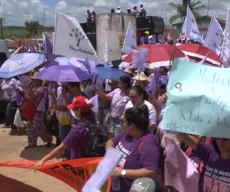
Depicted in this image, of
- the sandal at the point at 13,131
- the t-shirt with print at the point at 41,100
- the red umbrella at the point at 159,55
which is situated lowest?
the sandal at the point at 13,131

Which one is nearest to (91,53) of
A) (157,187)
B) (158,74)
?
(158,74)

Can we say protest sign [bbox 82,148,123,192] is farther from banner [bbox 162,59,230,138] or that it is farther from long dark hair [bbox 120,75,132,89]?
long dark hair [bbox 120,75,132,89]

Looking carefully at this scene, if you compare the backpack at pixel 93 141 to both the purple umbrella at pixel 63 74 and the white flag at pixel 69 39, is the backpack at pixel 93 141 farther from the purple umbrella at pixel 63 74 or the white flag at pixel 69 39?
the white flag at pixel 69 39

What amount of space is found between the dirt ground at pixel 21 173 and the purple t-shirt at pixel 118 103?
132cm

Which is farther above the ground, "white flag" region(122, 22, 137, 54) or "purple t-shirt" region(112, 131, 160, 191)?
"white flag" region(122, 22, 137, 54)

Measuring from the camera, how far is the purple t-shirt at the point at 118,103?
564 centimetres

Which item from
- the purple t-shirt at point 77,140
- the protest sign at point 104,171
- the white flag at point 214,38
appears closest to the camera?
the protest sign at point 104,171

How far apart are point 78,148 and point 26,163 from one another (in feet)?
1.75

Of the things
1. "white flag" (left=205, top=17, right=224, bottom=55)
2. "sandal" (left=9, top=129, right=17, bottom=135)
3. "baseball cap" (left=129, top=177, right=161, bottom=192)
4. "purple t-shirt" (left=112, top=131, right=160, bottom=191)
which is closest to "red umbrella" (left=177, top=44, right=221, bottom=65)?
"white flag" (left=205, top=17, right=224, bottom=55)

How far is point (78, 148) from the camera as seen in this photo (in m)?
3.67

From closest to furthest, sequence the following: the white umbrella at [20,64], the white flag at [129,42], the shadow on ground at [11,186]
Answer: the shadow on ground at [11,186] < the white umbrella at [20,64] < the white flag at [129,42]

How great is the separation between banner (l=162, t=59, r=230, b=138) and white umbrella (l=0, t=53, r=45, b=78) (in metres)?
4.46

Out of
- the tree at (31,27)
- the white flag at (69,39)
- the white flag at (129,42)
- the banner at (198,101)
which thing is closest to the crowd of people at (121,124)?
the banner at (198,101)

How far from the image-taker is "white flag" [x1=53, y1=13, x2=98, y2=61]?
18.4 feet
